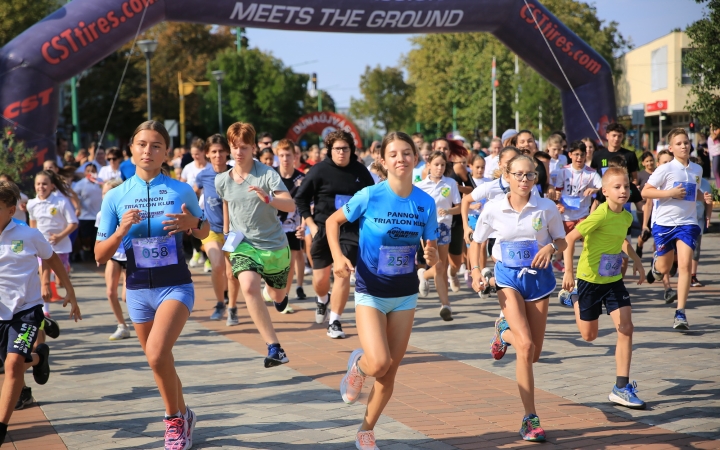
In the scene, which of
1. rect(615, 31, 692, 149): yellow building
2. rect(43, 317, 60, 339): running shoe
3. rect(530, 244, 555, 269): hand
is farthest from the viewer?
rect(615, 31, 692, 149): yellow building

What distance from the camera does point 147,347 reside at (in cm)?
496

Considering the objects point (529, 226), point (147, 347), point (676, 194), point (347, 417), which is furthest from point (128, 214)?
point (676, 194)

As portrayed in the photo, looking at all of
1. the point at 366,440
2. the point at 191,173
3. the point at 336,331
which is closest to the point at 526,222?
the point at 366,440

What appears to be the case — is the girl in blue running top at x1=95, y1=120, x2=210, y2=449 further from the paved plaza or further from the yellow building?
the yellow building

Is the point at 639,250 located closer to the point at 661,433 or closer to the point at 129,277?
the point at 661,433

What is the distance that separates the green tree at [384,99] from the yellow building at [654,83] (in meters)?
25.2

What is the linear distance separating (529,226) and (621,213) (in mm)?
1098

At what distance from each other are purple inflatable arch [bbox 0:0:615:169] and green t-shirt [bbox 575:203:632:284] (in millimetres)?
10618

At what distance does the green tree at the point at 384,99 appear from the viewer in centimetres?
7812

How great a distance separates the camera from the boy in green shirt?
19.7 ft

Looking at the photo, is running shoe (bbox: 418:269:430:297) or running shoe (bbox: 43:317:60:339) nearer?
running shoe (bbox: 43:317:60:339)

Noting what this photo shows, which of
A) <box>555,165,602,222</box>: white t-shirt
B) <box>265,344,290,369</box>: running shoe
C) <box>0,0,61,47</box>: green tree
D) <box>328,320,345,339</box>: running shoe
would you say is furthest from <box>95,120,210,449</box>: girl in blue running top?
<box>0,0,61,47</box>: green tree

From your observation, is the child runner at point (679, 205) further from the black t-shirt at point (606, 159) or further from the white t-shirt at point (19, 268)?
the white t-shirt at point (19, 268)

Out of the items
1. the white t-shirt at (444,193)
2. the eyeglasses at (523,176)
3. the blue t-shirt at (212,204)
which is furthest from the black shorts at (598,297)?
the blue t-shirt at (212,204)
